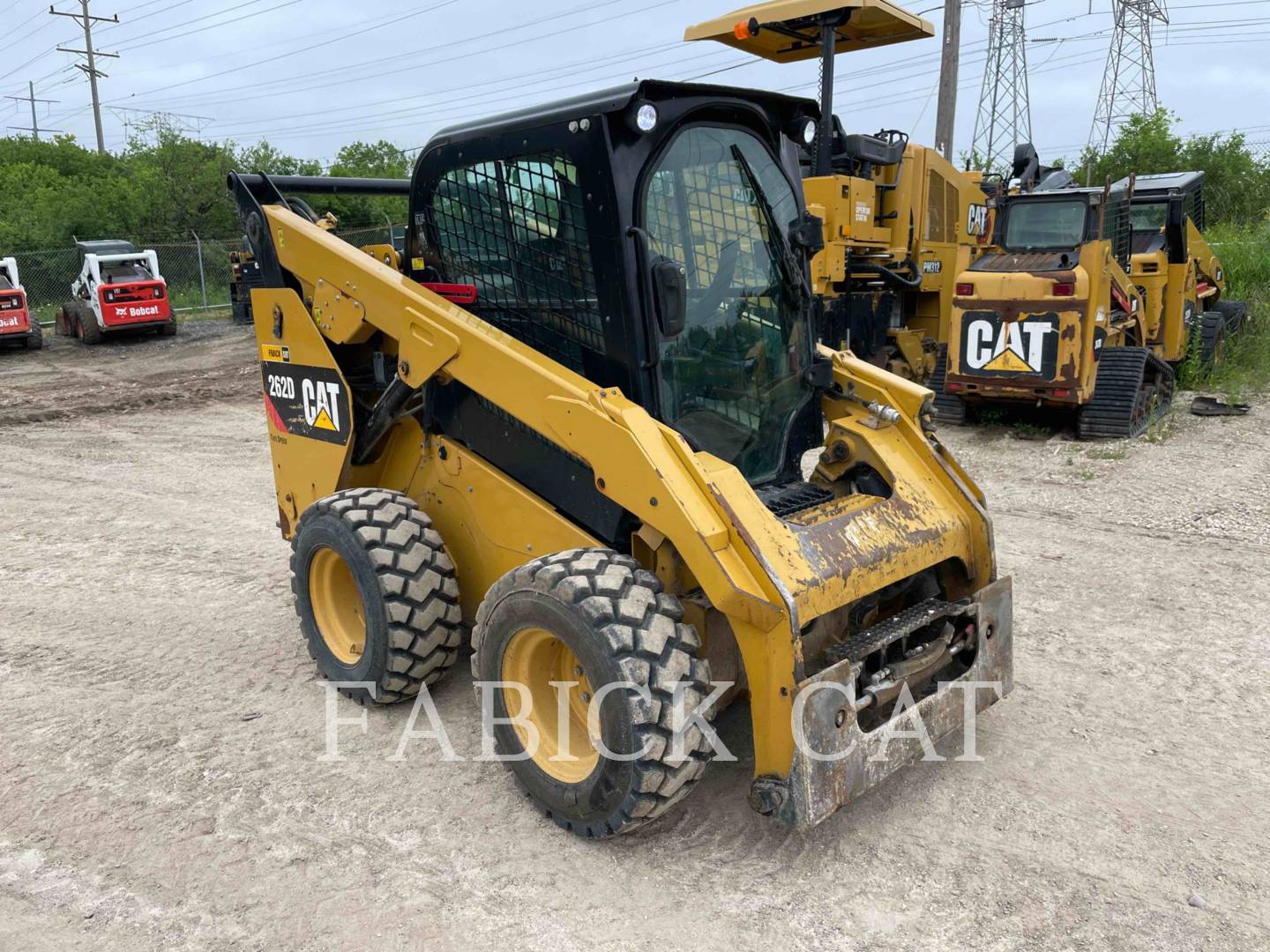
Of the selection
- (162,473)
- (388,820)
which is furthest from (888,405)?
(162,473)

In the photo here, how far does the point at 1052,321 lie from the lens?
8164 millimetres

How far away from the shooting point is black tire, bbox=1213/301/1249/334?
1175 centimetres

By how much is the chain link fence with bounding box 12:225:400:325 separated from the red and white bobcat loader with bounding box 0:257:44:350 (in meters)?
3.83

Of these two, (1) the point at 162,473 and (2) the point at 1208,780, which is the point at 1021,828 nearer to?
(2) the point at 1208,780

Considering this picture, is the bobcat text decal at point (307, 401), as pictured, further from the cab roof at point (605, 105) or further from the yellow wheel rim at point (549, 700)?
the yellow wheel rim at point (549, 700)

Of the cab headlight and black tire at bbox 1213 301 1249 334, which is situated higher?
the cab headlight

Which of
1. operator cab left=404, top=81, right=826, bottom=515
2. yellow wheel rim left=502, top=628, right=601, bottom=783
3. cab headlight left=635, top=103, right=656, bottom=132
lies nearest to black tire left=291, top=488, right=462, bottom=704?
operator cab left=404, top=81, right=826, bottom=515

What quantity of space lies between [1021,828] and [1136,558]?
10.1ft

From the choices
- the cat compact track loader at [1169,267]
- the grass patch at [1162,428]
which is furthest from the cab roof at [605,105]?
the cat compact track loader at [1169,267]

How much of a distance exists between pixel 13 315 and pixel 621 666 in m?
17.2

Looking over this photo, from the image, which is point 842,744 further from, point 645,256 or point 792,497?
point 645,256

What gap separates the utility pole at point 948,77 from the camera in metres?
13.5

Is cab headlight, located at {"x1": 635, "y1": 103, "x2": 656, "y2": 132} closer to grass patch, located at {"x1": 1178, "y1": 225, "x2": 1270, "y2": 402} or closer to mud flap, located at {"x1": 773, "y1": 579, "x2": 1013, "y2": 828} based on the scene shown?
mud flap, located at {"x1": 773, "y1": 579, "x2": 1013, "y2": 828}

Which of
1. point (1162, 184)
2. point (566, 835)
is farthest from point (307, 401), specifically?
point (1162, 184)
